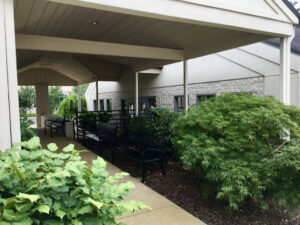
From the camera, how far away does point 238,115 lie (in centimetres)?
319

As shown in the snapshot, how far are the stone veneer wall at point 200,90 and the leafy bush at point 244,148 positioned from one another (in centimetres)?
165

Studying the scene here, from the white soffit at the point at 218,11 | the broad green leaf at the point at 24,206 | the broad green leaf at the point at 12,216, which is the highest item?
the white soffit at the point at 218,11

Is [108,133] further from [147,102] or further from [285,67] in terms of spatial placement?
[147,102]

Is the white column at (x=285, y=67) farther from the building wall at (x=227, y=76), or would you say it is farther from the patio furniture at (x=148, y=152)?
the patio furniture at (x=148, y=152)

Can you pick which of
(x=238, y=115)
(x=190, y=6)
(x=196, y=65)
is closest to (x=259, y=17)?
(x=190, y=6)

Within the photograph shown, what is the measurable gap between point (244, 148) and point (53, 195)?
2582 mm

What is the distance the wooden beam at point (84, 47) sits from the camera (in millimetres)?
5469

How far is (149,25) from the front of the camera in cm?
545

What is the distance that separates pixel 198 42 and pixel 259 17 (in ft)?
7.53

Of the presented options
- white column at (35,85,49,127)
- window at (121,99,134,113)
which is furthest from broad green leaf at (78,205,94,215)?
white column at (35,85,49,127)

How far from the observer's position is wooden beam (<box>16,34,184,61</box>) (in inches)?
215

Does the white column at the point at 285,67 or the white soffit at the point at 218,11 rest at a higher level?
the white soffit at the point at 218,11

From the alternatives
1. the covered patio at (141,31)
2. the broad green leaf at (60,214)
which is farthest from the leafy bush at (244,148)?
the broad green leaf at (60,214)

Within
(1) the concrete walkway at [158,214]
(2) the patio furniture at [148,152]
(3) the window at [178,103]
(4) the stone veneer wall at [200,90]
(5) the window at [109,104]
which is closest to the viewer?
(1) the concrete walkway at [158,214]
